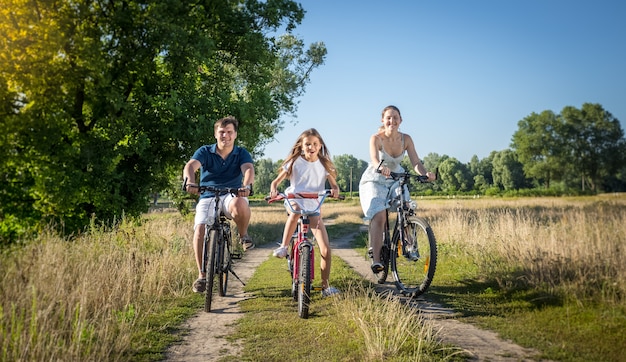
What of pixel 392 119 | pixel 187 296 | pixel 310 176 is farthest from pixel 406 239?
pixel 187 296

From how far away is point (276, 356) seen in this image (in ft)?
11.9

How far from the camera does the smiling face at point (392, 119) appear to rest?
6.20 m

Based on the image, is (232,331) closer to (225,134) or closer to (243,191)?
(243,191)

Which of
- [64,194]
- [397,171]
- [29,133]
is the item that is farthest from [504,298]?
[29,133]

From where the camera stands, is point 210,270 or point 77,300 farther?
point 210,270

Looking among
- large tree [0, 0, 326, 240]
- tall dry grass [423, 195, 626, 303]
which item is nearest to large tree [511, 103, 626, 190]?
large tree [0, 0, 326, 240]

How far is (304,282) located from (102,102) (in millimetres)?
12004

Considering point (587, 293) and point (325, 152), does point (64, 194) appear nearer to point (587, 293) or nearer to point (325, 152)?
point (325, 152)

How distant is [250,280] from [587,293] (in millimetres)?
5082

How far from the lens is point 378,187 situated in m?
6.36

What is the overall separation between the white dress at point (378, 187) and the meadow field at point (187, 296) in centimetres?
147

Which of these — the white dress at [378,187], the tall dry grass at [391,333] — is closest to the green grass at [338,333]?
the tall dry grass at [391,333]

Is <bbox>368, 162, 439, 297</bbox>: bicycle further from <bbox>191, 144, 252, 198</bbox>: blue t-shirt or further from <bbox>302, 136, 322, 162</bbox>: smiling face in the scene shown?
<bbox>191, 144, 252, 198</bbox>: blue t-shirt

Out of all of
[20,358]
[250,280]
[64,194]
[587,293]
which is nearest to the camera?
[20,358]
